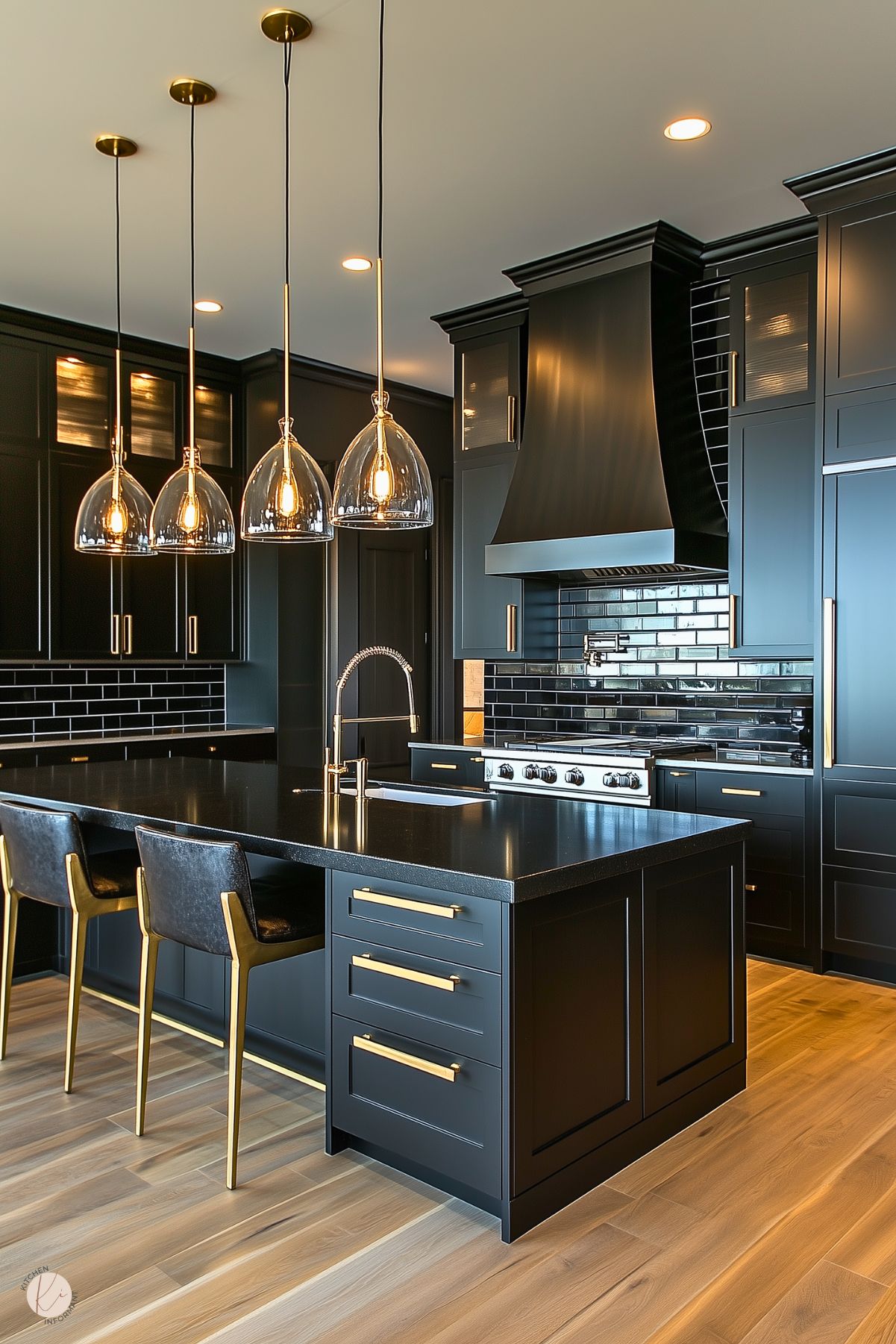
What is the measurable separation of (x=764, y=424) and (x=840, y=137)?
1.16 meters

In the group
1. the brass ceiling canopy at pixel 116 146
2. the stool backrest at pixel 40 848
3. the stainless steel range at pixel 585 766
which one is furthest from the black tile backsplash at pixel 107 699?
the brass ceiling canopy at pixel 116 146

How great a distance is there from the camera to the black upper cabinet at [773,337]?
438 cm

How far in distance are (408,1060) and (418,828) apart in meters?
0.62

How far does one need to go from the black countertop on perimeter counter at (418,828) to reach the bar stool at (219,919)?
137 mm

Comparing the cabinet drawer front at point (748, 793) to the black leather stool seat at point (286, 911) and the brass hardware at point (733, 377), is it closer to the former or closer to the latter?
the brass hardware at point (733, 377)

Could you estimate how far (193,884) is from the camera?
2611 millimetres

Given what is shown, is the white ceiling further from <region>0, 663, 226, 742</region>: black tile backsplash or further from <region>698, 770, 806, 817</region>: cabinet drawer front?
<region>698, 770, 806, 817</region>: cabinet drawer front

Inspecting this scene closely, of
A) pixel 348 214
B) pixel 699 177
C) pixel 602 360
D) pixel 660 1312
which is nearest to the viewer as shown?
pixel 660 1312

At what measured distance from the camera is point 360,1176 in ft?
8.22

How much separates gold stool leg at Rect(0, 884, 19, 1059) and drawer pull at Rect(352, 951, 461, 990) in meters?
1.39

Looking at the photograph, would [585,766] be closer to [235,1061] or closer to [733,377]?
[733,377]

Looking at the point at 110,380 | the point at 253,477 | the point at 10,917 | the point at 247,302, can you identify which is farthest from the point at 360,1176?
the point at 110,380

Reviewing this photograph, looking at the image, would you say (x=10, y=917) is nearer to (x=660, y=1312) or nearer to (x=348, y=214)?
(x=660, y=1312)

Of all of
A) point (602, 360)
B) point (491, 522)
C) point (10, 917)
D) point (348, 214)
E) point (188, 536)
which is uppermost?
point (348, 214)
